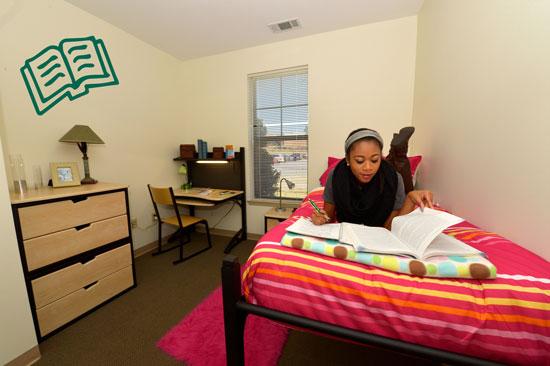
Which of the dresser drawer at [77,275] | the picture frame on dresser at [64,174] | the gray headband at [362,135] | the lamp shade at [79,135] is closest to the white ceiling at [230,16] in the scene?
the lamp shade at [79,135]

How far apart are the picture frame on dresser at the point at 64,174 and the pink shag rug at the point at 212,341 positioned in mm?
1440

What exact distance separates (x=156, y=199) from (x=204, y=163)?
90 centimetres

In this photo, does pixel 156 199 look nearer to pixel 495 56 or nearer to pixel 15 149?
pixel 15 149

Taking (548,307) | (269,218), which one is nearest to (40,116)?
(269,218)

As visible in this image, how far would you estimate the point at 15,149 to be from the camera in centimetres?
A: 166

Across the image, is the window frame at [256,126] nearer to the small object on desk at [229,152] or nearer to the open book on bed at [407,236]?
the small object on desk at [229,152]

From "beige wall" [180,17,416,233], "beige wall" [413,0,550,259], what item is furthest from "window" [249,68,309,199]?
"beige wall" [413,0,550,259]

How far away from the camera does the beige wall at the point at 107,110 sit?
165cm

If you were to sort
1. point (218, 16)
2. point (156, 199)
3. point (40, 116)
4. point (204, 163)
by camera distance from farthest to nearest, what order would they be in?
point (204, 163) < point (156, 199) < point (218, 16) < point (40, 116)

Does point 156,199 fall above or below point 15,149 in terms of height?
below

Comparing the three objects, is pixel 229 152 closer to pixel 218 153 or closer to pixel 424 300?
pixel 218 153

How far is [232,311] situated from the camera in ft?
2.42

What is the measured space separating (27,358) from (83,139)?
4.97ft

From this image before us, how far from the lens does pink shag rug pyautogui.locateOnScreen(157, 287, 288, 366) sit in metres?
1.24
